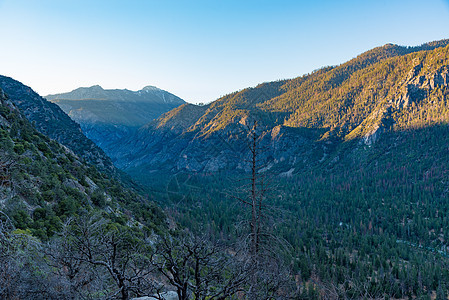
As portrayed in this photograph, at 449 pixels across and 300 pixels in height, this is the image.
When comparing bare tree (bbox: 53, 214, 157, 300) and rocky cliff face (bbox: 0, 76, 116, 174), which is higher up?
rocky cliff face (bbox: 0, 76, 116, 174)

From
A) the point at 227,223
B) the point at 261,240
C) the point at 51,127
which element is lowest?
the point at 227,223

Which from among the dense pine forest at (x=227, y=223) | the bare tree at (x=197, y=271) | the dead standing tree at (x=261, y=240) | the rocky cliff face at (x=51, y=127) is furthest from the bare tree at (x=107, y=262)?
the rocky cliff face at (x=51, y=127)

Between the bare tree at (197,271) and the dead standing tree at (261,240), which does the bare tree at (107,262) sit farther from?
the dead standing tree at (261,240)

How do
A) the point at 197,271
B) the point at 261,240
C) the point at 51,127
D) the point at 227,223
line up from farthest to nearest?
the point at 227,223
the point at 51,127
the point at 261,240
the point at 197,271

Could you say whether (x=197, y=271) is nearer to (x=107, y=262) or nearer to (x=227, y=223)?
(x=107, y=262)

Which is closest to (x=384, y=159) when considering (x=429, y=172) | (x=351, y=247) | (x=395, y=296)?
(x=429, y=172)

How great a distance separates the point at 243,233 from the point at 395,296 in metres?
76.9

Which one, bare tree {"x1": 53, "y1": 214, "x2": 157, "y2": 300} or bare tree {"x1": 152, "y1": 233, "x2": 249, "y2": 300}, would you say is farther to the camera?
bare tree {"x1": 53, "y1": 214, "x2": 157, "y2": 300}

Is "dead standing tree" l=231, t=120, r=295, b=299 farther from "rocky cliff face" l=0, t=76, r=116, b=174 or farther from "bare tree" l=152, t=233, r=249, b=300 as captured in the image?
"rocky cliff face" l=0, t=76, r=116, b=174

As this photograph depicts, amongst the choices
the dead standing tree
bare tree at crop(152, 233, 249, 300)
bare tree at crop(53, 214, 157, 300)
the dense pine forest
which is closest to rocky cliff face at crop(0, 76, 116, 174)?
the dense pine forest

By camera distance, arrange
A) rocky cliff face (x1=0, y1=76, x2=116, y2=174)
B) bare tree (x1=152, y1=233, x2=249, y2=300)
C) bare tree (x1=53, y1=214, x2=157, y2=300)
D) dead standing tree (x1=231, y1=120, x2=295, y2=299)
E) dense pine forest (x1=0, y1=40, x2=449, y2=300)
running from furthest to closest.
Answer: rocky cliff face (x1=0, y1=76, x2=116, y2=174), dead standing tree (x1=231, y1=120, x2=295, y2=299), dense pine forest (x1=0, y1=40, x2=449, y2=300), bare tree (x1=53, y1=214, x2=157, y2=300), bare tree (x1=152, y1=233, x2=249, y2=300)

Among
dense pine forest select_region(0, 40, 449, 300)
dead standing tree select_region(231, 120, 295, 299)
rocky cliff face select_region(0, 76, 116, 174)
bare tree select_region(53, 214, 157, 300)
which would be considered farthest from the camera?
rocky cliff face select_region(0, 76, 116, 174)

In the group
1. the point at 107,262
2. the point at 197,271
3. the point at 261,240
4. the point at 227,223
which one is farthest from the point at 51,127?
the point at 197,271

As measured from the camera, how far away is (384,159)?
615 feet
